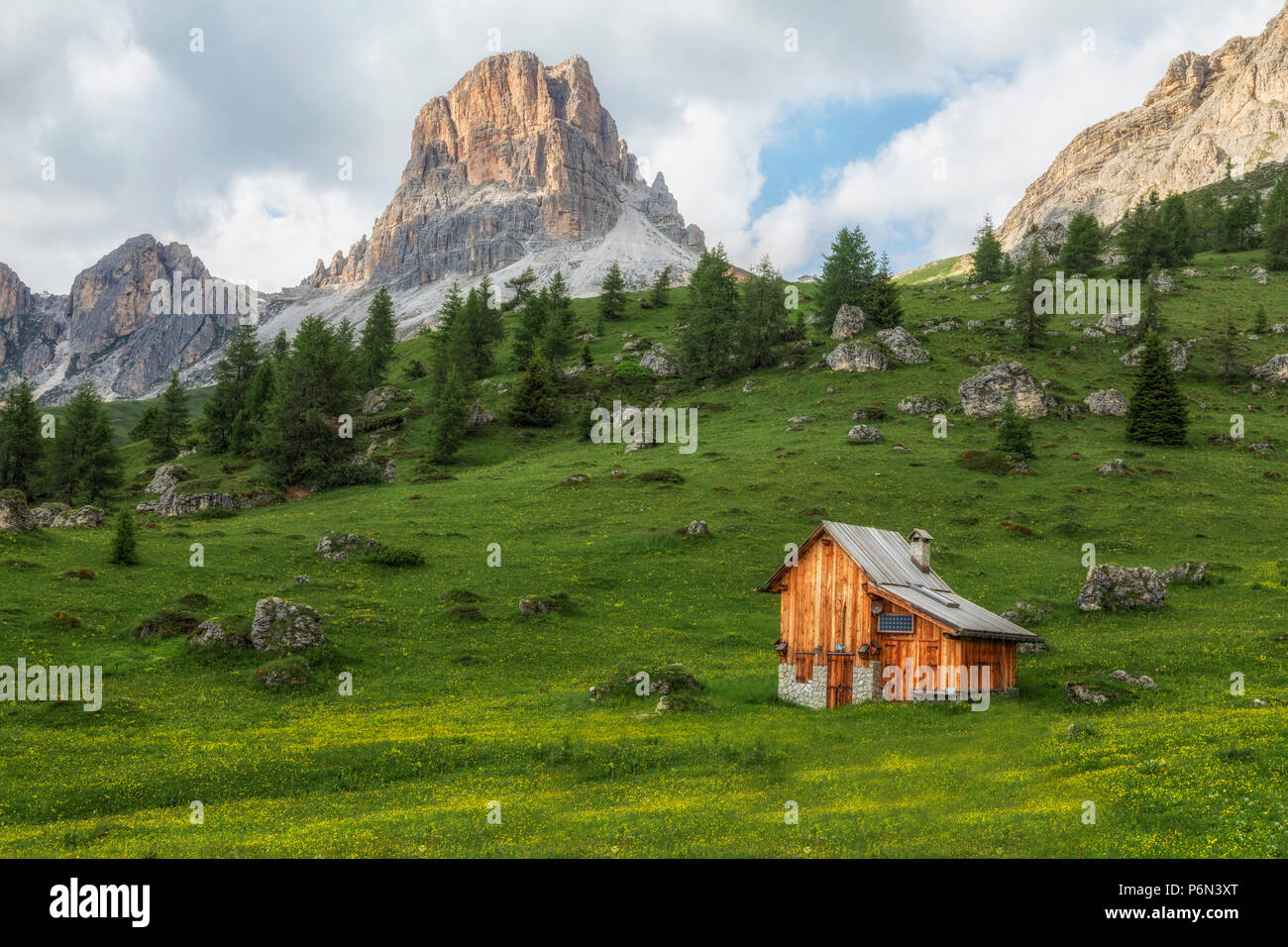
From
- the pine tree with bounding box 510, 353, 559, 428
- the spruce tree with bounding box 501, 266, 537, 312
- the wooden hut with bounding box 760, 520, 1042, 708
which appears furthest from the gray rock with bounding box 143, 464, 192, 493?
the wooden hut with bounding box 760, 520, 1042, 708

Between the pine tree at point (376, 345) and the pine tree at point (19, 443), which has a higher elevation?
the pine tree at point (376, 345)

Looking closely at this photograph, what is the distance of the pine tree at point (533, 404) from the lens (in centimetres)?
10119

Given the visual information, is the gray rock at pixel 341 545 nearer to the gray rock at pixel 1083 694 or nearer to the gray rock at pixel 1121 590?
the gray rock at pixel 1083 694

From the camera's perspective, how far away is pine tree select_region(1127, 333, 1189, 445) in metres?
78.6

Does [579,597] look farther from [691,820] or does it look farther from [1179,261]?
[1179,261]

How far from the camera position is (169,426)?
110 meters

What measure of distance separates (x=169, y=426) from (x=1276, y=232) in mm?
176648

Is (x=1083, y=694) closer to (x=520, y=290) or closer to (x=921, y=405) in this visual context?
(x=921, y=405)

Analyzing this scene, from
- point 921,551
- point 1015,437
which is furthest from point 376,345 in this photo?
point 921,551

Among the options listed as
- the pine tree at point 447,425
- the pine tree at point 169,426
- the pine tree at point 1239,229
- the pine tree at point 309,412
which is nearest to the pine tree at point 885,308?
the pine tree at point 447,425

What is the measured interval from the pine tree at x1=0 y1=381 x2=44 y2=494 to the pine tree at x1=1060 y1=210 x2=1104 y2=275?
15091 cm

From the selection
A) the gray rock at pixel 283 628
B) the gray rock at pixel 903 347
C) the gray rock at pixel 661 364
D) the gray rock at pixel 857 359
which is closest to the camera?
the gray rock at pixel 283 628

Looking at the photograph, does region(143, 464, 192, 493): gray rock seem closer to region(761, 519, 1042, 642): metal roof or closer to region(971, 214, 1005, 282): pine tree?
region(761, 519, 1042, 642): metal roof

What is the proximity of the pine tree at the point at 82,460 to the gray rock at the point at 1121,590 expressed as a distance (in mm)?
88658
